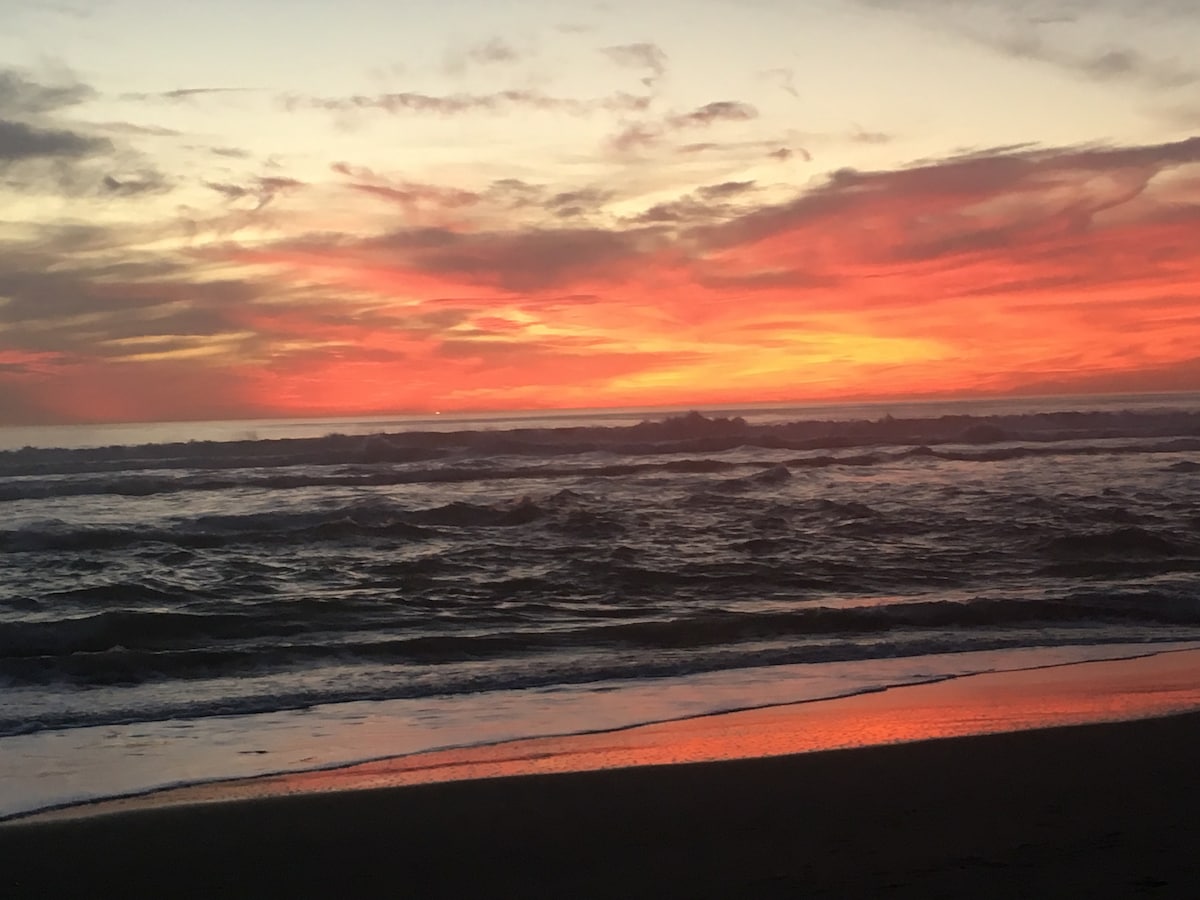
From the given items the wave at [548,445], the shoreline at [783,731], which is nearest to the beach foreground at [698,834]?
the shoreline at [783,731]

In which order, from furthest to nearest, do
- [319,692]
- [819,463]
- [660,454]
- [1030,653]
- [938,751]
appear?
[660,454] < [819,463] < [1030,653] < [319,692] < [938,751]

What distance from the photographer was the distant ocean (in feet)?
24.9

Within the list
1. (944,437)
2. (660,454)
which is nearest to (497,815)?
(660,454)

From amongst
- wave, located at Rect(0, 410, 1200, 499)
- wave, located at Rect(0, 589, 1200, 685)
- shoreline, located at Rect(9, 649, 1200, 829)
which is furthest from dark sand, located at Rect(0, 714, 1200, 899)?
wave, located at Rect(0, 410, 1200, 499)

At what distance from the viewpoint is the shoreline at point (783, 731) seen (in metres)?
5.93

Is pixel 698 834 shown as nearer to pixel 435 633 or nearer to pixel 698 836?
pixel 698 836

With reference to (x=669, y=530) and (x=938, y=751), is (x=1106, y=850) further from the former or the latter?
(x=669, y=530)

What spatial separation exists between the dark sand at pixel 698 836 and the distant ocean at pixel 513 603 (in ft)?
3.44

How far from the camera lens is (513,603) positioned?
12.0 m

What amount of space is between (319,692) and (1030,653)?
20.0 feet

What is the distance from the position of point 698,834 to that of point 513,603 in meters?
7.10

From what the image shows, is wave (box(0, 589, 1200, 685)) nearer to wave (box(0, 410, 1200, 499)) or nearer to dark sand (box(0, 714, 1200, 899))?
dark sand (box(0, 714, 1200, 899))

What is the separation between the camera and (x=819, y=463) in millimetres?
31250

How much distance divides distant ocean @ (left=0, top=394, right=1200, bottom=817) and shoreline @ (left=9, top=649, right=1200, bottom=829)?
0.26 m
